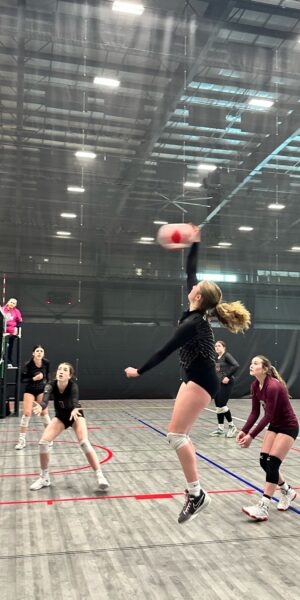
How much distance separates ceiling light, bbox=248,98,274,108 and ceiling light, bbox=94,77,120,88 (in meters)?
3.93

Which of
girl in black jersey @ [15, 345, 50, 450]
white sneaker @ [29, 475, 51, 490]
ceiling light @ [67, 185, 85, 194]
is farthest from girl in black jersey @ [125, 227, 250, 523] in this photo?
Result: ceiling light @ [67, 185, 85, 194]

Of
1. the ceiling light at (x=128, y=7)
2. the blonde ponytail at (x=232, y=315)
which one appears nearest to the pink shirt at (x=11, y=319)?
the blonde ponytail at (x=232, y=315)

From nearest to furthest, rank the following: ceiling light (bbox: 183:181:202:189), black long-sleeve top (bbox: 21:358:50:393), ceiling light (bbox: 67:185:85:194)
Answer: black long-sleeve top (bbox: 21:358:50:393) → ceiling light (bbox: 67:185:85:194) → ceiling light (bbox: 183:181:202:189)

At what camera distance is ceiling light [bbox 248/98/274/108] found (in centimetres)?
1491

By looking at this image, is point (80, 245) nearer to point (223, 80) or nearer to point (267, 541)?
point (223, 80)

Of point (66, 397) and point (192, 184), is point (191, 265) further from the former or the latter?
point (192, 184)

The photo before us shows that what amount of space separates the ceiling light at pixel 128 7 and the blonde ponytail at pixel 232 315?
42.7 ft

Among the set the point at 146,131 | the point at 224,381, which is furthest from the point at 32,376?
the point at 146,131

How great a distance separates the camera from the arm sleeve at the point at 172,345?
320cm

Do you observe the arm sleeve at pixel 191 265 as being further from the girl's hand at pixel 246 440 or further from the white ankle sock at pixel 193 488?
the girl's hand at pixel 246 440

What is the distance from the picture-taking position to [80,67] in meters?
13.6

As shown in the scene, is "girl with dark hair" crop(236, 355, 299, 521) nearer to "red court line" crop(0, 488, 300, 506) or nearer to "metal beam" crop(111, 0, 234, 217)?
"red court line" crop(0, 488, 300, 506)

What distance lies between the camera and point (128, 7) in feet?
46.0

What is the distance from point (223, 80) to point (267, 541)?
44.6 ft
